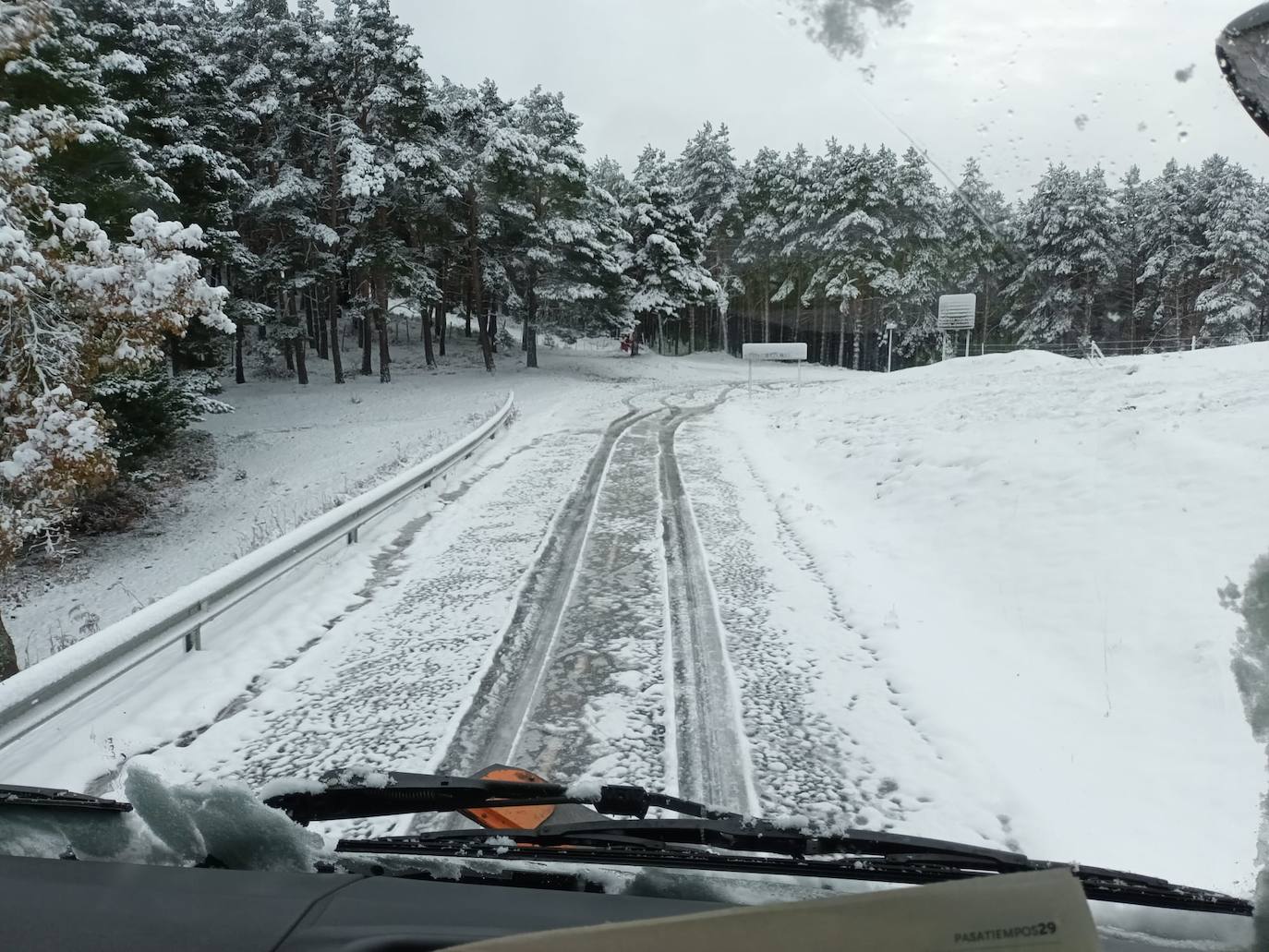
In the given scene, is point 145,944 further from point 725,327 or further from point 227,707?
point 725,327

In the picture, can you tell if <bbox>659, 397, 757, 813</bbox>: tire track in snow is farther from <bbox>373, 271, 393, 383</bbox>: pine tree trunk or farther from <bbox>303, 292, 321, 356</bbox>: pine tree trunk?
<bbox>303, 292, 321, 356</bbox>: pine tree trunk

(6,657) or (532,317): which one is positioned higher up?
(532,317)

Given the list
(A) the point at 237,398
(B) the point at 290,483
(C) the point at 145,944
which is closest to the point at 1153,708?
(C) the point at 145,944

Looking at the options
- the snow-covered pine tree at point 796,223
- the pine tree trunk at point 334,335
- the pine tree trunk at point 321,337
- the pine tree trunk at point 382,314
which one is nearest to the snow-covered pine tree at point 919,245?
the snow-covered pine tree at point 796,223

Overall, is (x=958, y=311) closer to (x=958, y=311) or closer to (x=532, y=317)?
(x=958, y=311)

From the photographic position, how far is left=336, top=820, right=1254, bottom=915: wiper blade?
6.39ft

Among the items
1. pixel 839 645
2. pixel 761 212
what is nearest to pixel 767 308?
pixel 761 212

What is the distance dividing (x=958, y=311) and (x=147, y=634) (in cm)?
614

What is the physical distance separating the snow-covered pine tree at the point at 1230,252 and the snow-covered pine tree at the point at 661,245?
84.3ft

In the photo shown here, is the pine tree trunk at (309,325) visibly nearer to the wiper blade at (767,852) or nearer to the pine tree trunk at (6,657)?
the pine tree trunk at (6,657)

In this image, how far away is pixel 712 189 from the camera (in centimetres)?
3728

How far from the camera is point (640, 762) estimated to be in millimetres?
4039

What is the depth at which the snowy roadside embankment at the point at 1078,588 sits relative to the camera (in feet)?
12.3

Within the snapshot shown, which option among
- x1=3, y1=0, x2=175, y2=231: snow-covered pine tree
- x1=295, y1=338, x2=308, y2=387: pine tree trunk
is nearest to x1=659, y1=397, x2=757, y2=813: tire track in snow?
x1=3, y1=0, x2=175, y2=231: snow-covered pine tree
